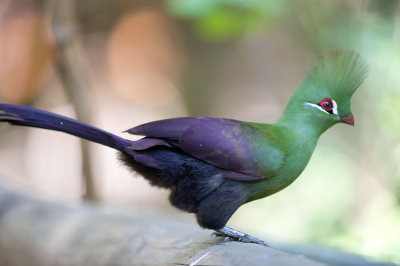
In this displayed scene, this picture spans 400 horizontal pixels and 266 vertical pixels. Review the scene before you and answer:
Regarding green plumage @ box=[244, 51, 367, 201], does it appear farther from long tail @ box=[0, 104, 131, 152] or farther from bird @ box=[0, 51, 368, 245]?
long tail @ box=[0, 104, 131, 152]

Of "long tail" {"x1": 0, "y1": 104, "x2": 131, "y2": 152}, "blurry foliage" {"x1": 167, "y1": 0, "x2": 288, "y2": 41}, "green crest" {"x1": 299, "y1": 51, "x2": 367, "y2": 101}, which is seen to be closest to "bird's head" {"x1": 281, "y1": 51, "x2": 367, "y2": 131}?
"green crest" {"x1": 299, "y1": 51, "x2": 367, "y2": 101}

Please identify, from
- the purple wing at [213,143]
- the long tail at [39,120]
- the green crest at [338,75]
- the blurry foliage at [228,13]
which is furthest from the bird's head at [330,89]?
the blurry foliage at [228,13]

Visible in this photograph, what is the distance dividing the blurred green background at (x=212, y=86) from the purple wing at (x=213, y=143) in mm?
1472

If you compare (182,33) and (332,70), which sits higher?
(182,33)

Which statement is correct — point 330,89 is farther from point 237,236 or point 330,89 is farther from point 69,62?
point 69,62

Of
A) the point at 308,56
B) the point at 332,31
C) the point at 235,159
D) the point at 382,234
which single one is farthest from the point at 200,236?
the point at 308,56

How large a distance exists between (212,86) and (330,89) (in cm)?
489

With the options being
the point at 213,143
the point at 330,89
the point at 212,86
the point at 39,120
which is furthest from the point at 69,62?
the point at 212,86

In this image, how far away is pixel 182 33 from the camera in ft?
23.3

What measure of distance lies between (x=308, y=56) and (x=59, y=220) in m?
3.44

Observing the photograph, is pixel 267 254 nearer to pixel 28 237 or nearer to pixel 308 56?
pixel 28 237

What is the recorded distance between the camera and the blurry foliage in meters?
3.35

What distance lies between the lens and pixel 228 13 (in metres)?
3.67

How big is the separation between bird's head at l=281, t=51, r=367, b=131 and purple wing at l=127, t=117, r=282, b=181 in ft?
1.02
